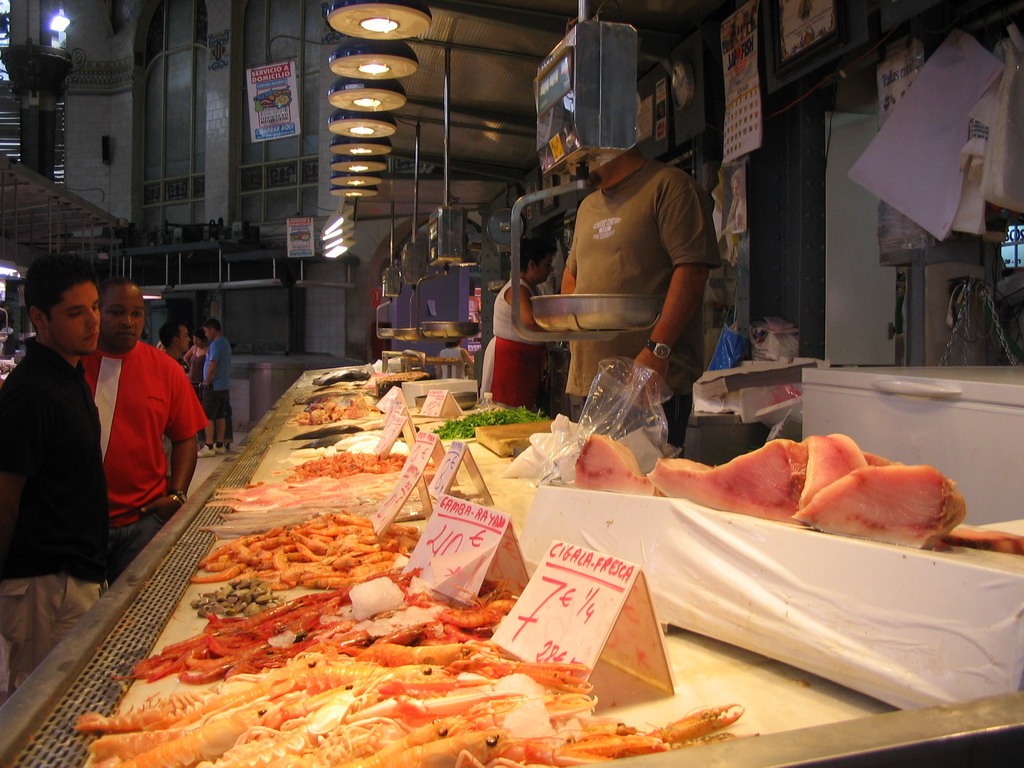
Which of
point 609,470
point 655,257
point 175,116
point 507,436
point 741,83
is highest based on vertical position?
point 175,116

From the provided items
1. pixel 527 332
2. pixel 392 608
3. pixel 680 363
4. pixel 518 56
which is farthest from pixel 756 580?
pixel 518 56

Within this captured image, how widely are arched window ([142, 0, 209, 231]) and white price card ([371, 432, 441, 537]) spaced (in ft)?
66.6

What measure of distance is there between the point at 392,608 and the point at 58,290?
6.81 feet

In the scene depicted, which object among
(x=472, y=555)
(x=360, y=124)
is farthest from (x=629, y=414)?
(x=360, y=124)

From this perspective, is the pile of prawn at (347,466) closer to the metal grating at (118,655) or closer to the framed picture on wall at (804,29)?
the metal grating at (118,655)

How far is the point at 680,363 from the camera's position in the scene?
3271 mm

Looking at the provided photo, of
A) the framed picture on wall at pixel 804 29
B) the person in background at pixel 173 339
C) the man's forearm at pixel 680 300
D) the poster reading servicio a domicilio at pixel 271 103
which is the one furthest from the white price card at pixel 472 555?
the poster reading servicio a domicilio at pixel 271 103

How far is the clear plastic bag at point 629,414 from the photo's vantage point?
2496 millimetres

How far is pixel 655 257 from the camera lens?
3322 mm

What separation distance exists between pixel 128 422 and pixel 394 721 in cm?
280

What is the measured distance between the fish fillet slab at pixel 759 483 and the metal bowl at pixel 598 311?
63 cm

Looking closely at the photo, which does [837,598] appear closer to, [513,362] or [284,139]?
[513,362]

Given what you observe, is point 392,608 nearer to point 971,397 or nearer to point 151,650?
point 151,650

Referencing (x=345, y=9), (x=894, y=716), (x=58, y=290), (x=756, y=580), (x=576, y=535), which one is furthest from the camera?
(x=345, y=9)
